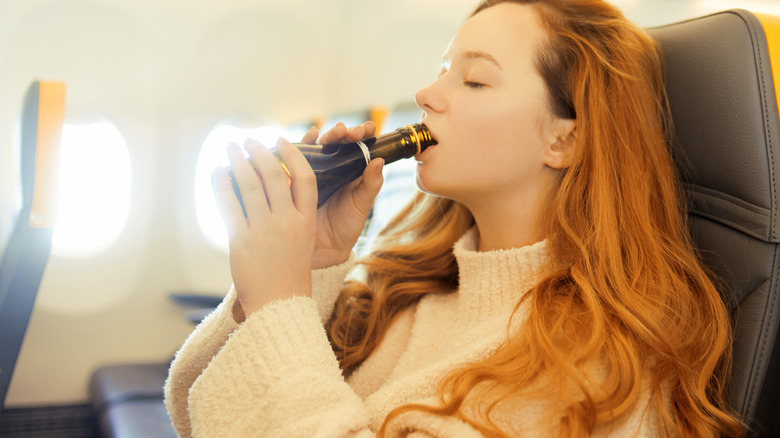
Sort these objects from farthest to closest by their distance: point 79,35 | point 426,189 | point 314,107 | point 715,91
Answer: point 314,107
point 79,35
point 426,189
point 715,91

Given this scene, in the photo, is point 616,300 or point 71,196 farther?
point 71,196

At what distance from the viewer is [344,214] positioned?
3.89 feet

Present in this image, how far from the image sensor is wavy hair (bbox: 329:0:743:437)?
2.96 ft

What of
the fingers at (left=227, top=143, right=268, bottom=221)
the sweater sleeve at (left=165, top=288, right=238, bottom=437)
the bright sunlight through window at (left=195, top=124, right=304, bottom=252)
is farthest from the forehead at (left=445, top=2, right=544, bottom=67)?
the bright sunlight through window at (left=195, top=124, right=304, bottom=252)

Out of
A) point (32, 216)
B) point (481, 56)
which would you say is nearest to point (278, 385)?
point (481, 56)

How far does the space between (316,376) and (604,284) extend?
478 mm

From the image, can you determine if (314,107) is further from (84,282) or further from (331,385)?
(331,385)

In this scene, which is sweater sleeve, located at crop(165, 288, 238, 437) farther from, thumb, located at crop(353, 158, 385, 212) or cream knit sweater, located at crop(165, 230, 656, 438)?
thumb, located at crop(353, 158, 385, 212)

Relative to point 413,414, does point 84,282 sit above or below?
below

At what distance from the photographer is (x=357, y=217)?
3.88ft

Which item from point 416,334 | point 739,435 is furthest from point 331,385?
point 739,435

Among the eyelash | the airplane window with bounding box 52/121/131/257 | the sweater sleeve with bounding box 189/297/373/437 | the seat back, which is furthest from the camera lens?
the airplane window with bounding box 52/121/131/257

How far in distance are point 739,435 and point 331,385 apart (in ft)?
2.05

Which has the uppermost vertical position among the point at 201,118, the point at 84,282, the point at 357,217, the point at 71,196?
the point at 357,217
